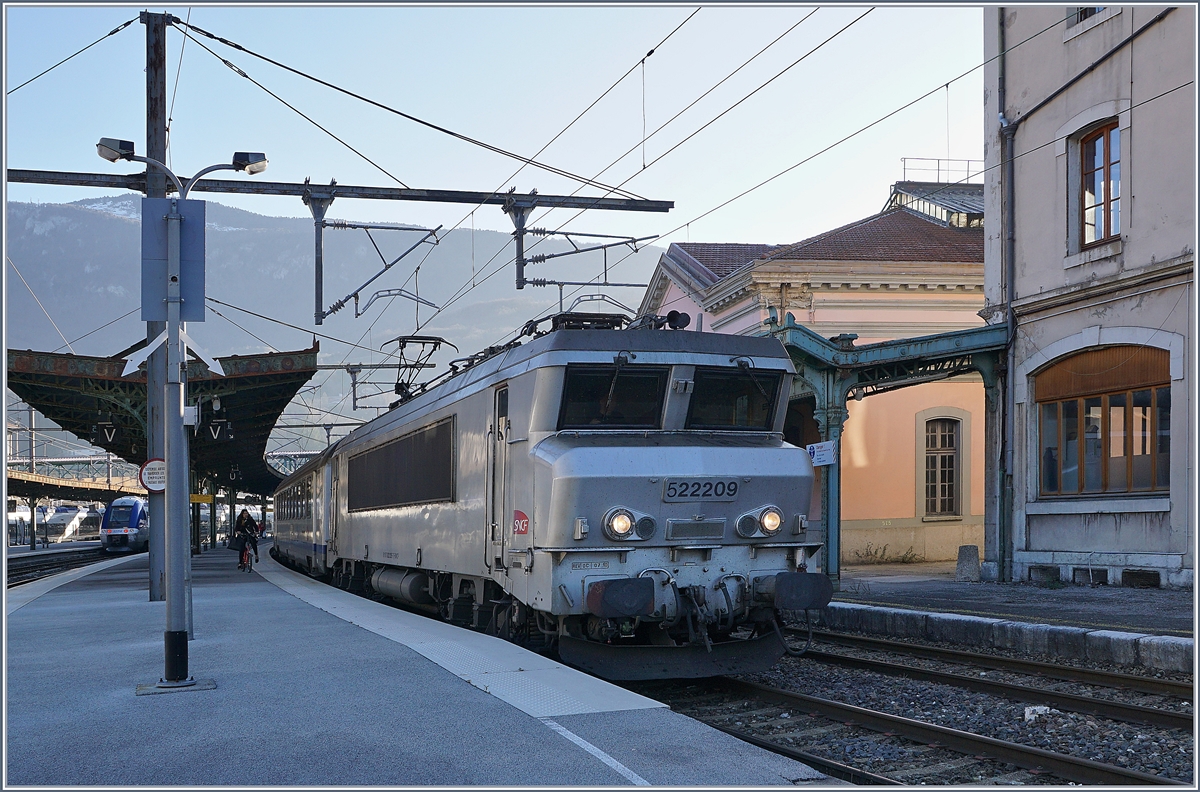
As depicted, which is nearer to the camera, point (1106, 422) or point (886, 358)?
point (1106, 422)

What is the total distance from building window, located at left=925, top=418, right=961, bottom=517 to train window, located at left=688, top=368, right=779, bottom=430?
19034mm

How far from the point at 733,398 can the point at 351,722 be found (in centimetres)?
496

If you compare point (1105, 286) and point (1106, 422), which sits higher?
point (1105, 286)

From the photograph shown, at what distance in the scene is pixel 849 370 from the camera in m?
19.8

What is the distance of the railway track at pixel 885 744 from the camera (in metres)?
6.66

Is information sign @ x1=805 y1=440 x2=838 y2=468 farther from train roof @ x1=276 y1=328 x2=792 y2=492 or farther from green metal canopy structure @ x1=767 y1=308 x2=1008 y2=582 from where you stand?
train roof @ x1=276 y1=328 x2=792 y2=492

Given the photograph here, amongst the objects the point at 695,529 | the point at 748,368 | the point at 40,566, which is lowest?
the point at 40,566

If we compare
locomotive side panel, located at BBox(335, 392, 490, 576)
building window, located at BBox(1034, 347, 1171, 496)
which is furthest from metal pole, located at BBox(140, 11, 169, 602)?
building window, located at BBox(1034, 347, 1171, 496)

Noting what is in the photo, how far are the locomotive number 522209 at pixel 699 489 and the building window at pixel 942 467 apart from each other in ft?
65.3

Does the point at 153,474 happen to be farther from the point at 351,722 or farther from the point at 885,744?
the point at 885,744

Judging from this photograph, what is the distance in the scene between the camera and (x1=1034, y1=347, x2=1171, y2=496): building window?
16.5 metres

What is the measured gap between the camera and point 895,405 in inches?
1105

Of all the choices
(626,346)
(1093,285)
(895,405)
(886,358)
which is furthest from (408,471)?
(895,405)

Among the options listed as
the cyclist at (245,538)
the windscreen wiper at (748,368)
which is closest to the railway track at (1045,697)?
the windscreen wiper at (748,368)
